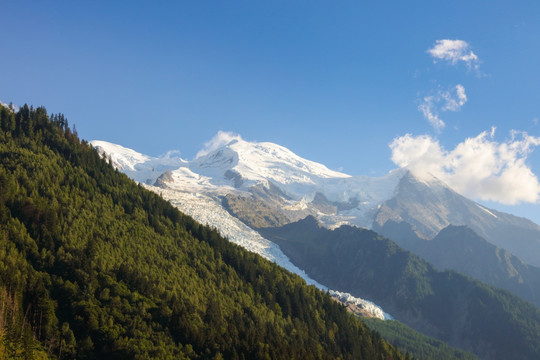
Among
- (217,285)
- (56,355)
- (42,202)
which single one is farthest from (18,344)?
(217,285)

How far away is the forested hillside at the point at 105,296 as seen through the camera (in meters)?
116

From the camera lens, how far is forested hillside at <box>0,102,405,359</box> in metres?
116

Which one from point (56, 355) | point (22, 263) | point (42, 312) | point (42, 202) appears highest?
point (42, 202)

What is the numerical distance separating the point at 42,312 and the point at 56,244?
1402 inches

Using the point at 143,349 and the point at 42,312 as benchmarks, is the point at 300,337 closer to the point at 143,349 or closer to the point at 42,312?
the point at 143,349

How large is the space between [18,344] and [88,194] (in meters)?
104

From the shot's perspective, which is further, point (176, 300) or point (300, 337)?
point (300, 337)

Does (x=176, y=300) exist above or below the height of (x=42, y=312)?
above

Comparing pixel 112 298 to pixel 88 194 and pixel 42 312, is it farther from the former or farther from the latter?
pixel 88 194

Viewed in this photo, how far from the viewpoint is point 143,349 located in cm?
12081

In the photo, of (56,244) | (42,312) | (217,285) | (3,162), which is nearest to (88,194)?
(3,162)

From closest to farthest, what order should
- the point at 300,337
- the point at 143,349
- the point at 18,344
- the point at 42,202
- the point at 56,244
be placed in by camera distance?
the point at 18,344, the point at 143,349, the point at 56,244, the point at 42,202, the point at 300,337

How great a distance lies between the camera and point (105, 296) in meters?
132

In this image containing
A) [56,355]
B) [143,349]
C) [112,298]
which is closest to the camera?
[56,355]
